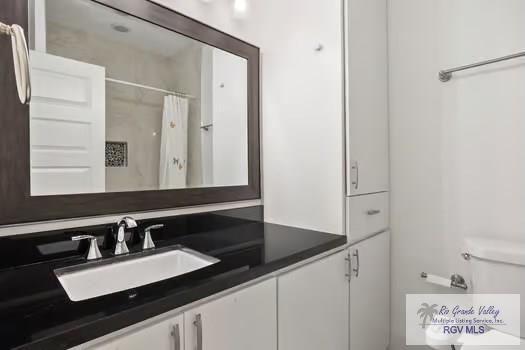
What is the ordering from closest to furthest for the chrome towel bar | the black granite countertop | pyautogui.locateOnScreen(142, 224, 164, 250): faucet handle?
1. the black granite countertop
2. pyautogui.locateOnScreen(142, 224, 164, 250): faucet handle
3. the chrome towel bar

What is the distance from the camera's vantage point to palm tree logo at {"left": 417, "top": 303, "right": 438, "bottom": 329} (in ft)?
5.07

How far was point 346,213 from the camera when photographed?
1.30 m

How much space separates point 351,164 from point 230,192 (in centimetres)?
63

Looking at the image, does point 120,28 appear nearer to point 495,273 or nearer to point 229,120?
point 229,120

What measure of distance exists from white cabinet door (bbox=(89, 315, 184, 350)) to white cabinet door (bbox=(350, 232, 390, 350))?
872 mm

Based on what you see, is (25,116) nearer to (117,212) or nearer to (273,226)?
→ (117,212)

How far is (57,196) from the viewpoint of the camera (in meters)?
0.96

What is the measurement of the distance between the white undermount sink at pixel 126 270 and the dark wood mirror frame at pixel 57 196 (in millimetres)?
194

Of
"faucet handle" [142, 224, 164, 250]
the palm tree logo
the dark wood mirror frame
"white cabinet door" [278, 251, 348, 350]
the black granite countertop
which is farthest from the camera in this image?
A: the palm tree logo

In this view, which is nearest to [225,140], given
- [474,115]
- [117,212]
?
[117,212]

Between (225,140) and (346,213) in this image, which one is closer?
(346,213)

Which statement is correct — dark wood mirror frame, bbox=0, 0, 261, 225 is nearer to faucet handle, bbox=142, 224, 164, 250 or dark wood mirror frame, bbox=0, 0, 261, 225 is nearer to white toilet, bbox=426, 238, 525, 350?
faucet handle, bbox=142, 224, 164, 250

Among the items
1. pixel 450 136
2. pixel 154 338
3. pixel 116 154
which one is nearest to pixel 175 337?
pixel 154 338

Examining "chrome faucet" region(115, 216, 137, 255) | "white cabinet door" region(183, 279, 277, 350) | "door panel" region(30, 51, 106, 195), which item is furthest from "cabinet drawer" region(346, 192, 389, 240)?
"door panel" region(30, 51, 106, 195)
